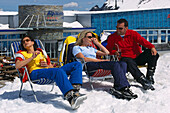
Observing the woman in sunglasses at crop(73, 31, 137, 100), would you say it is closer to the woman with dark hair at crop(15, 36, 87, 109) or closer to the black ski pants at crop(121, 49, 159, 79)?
the black ski pants at crop(121, 49, 159, 79)

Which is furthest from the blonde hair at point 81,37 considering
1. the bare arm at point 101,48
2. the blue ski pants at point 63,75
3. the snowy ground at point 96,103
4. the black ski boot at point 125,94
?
the black ski boot at point 125,94

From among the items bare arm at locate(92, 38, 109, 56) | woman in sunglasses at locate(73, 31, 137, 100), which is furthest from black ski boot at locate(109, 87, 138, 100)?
bare arm at locate(92, 38, 109, 56)

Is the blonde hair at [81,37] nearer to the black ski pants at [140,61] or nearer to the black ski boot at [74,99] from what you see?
the black ski pants at [140,61]

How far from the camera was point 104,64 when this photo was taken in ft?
13.8

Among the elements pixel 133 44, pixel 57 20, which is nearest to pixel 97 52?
pixel 133 44

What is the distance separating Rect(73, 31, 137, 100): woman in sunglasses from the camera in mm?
3879

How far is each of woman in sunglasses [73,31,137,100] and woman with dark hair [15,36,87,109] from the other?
595 millimetres

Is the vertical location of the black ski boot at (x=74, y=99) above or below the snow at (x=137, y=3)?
below

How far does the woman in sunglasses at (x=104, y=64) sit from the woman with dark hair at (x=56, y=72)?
595 millimetres

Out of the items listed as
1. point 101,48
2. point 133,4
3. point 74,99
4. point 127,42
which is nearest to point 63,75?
point 74,99

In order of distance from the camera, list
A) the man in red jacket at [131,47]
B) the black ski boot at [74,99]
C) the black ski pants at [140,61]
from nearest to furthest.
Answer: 1. the black ski boot at [74,99]
2. the black ski pants at [140,61]
3. the man in red jacket at [131,47]

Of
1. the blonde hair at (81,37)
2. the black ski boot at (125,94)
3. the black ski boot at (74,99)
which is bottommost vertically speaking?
the black ski boot at (125,94)

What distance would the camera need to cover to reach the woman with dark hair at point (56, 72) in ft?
10.8

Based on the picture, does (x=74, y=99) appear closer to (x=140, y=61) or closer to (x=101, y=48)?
(x=101, y=48)
